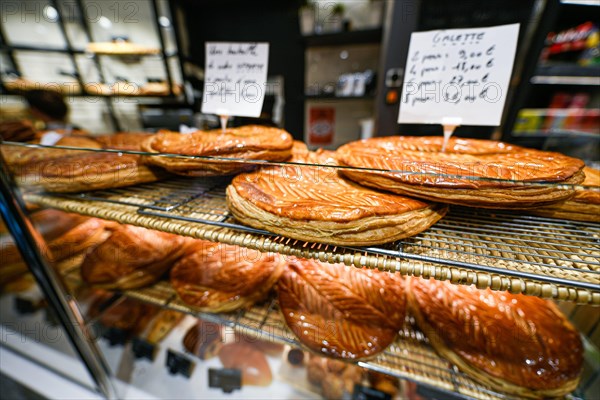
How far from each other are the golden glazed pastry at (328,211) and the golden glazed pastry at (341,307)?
0.50m

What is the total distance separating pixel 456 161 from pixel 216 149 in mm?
946

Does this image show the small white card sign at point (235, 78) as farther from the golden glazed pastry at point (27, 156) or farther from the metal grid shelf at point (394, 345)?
the metal grid shelf at point (394, 345)

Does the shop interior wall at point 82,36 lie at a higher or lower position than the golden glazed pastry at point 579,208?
higher

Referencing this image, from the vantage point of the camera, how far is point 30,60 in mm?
3992

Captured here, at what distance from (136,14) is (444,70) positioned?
5.35 metres

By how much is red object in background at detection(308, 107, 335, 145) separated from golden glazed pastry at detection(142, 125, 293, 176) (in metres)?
2.91

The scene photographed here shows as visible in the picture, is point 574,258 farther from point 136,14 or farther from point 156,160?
point 136,14

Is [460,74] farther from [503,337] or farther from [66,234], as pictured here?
[66,234]

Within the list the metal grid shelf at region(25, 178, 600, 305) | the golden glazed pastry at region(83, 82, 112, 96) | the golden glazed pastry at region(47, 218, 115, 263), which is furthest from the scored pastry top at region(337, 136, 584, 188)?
the golden glazed pastry at region(83, 82, 112, 96)

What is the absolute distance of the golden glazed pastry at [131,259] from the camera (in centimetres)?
131

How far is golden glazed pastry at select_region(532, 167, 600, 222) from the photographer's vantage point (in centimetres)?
85

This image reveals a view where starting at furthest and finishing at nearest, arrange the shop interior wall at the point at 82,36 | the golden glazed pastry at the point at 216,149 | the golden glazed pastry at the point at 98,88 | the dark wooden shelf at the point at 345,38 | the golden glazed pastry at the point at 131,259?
the golden glazed pastry at the point at 98,88
the shop interior wall at the point at 82,36
the dark wooden shelf at the point at 345,38
the golden glazed pastry at the point at 131,259
the golden glazed pastry at the point at 216,149

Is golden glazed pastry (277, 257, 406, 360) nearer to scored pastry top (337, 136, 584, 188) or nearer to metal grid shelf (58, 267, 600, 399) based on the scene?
metal grid shelf (58, 267, 600, 399)

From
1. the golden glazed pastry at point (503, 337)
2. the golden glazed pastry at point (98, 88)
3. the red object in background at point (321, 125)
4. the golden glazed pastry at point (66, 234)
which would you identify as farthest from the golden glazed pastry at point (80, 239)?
the golden glazed pastry at point (98, 88)
